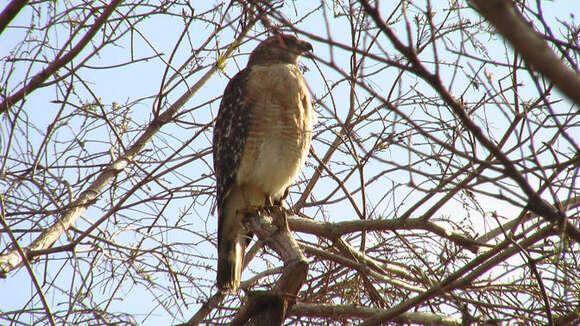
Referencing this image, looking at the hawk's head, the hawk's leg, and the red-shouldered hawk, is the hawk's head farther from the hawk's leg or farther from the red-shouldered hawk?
the hawk's leg

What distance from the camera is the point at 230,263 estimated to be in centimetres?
487

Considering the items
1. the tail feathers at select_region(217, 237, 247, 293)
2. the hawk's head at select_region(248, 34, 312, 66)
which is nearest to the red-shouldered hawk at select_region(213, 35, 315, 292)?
the tail feathers at select_region(217, 237, 247, 293)

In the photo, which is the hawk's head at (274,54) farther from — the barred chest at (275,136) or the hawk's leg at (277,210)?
the hawk's leg at (277,210)

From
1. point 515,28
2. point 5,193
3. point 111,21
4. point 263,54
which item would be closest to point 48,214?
point 5,193

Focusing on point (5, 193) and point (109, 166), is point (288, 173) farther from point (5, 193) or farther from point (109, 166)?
point (5, 193)

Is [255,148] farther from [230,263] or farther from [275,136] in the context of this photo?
[230,263]

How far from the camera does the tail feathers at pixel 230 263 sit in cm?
472

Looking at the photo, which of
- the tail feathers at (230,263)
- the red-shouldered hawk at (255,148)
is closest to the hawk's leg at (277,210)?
the red-shouldered hawk at (255,148)

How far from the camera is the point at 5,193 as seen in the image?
4164mm

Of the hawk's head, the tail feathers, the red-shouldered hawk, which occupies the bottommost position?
the tail feathers

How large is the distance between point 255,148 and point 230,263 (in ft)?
2.96

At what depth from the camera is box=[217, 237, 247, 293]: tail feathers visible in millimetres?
4719

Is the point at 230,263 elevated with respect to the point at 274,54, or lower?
lower

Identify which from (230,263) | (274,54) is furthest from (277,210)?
(274,54)
